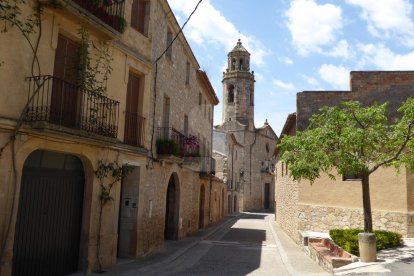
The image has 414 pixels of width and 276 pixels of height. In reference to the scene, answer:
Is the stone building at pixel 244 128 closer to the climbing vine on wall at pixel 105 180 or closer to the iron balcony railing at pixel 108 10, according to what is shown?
the climbing vine on wall at pixel 105 180

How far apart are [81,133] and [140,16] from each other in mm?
5583

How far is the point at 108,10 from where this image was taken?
33.0 feet

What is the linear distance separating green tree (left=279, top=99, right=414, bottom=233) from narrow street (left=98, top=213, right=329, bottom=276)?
99.8 inches

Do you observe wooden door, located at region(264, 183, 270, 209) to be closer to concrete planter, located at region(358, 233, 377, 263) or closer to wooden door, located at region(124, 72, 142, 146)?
wooden door, located at region(124, 72, 142, 146)

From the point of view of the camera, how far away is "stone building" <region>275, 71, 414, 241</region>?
14.4 m

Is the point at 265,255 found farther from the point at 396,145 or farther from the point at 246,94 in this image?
the point at 246,94

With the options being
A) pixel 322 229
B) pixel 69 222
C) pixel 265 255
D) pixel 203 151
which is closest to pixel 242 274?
pixel 265 255

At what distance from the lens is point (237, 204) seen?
151ft

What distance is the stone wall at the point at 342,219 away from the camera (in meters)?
14.3

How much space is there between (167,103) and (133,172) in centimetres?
392

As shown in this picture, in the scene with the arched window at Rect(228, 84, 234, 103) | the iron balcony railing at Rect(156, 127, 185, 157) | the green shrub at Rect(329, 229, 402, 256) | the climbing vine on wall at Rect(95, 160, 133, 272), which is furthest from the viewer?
the arched window at Rect(228, 84, 234, 103)

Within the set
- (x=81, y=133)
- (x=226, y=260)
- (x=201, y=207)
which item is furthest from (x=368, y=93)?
(x=81, y=133)

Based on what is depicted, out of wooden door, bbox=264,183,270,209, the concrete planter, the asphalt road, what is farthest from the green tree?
wooden door, bbox=264,183,270,209

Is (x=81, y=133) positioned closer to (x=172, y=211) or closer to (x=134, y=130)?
(x=134, y=130)
